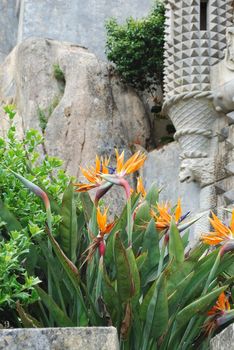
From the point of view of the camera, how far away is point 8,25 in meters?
20.3

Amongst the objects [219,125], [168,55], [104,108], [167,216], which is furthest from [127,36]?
[167,216]

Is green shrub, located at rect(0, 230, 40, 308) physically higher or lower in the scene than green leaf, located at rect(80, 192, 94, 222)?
lower

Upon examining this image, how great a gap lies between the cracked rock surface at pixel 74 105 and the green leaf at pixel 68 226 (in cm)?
849

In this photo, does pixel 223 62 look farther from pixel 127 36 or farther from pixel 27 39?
pixel 27 39

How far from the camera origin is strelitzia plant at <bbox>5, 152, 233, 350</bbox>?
543 cm

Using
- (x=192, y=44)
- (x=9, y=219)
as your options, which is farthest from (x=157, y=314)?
(x=192, y=44)

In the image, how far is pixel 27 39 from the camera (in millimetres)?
17516

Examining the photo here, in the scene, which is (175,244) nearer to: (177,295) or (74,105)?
(177,295)

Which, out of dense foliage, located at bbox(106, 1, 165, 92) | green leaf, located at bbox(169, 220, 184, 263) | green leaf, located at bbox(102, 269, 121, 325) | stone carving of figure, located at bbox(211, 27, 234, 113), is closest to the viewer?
green leaf, located at bbox(102, 269, 121, 325)

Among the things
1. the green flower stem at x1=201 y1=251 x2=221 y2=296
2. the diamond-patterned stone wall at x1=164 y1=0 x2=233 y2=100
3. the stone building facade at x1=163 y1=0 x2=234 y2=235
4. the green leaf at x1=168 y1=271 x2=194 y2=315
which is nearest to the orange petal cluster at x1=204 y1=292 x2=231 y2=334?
the green flower stem at x1=201 y1=251 x2=221 y2=296

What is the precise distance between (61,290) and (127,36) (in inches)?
403

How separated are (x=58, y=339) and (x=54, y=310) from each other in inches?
59.2

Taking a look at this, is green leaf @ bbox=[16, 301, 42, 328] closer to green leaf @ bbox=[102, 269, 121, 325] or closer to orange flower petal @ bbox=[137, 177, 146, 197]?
green leaf @ bbox=[102, 269, 121, 325]

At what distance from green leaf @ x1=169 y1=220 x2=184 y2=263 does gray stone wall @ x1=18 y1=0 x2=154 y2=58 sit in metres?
12.8
